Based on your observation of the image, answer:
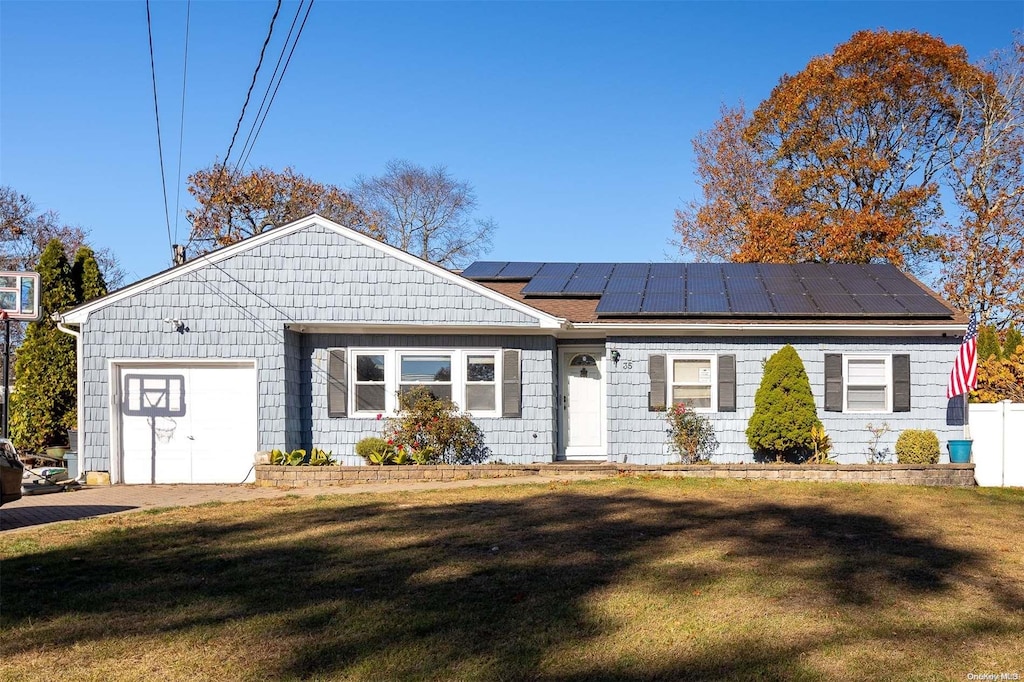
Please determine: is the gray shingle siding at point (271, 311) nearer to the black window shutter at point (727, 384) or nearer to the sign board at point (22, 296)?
the sign board at point (22, 296)

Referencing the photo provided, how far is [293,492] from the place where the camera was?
14.8 m

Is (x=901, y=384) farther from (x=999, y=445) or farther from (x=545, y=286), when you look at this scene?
(x=545, y=286)

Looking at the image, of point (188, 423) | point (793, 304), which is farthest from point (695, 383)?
point (188, 423)

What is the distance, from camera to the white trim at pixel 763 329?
1667 centimetres

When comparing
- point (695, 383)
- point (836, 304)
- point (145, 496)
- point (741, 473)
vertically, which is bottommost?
point (145, 496)

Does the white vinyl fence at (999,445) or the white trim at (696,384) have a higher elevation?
the white trim at (696,384)

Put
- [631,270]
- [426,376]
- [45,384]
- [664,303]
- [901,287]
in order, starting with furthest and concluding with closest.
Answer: [631,270] < [45,384] < [901,287] < [664,303] < [426,376]

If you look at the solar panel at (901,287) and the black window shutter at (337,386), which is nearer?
the black window shutter at (337,386)

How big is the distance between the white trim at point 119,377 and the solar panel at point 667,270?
8454mm

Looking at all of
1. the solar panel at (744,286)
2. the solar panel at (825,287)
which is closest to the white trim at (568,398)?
the solar panel at (744,286)

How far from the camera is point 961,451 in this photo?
16.2 metres

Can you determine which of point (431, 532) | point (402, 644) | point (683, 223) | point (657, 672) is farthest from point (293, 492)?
point (683, 223)

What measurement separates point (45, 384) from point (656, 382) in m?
12.8

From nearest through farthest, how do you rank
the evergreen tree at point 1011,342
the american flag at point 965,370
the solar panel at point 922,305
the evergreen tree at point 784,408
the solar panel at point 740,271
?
the american flag at point 965,370
the evergreen tree at point 784,408
the solar panel at point 922,305
the solar panel at point 740,271
the evergreen tree at point 1011,342
